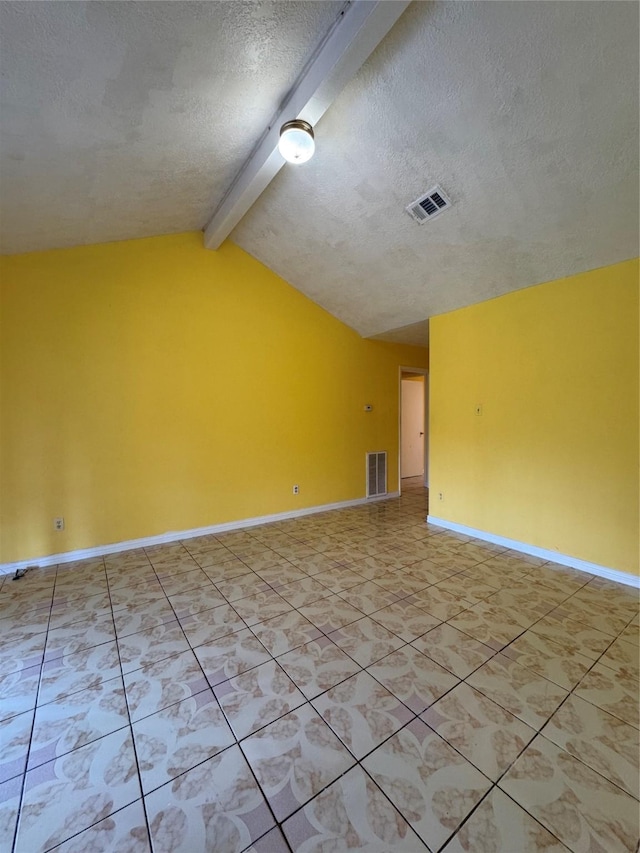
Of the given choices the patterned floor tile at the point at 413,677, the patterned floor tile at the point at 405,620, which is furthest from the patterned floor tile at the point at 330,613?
the patterned floor tile at the point at 413,677

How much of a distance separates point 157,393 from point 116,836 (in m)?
3.14

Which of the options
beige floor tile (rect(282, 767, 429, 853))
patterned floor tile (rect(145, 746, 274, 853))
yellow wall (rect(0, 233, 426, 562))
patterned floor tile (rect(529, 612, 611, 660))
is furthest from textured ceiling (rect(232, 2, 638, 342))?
patterned floor tile (rect(145, 746, 274, 853))

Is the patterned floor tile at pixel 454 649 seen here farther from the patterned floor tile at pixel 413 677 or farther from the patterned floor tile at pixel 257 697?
the patterned floor tile at pixel 257 697

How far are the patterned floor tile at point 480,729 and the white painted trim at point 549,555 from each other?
6.59 feet

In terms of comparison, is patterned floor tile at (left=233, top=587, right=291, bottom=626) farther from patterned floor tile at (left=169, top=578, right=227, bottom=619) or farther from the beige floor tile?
the beige floor tile

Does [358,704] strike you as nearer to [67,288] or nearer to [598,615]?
[598,615]

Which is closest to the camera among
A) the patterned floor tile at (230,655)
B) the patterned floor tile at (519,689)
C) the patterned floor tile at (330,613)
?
the patterned floor tile at (519,689)

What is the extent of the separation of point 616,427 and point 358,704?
2828 millimetres

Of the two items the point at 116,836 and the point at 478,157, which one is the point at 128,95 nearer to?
the point at 478,157

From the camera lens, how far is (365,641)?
196cm

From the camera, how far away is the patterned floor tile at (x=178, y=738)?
4.10 ft

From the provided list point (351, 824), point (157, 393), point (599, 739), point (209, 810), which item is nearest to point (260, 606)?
point (209, 810)

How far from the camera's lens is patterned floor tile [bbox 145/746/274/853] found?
1.03 metres

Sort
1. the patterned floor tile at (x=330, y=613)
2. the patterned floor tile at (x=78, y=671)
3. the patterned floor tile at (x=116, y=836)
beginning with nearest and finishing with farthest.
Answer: the patterned floor tile at (x=116, y=836) → the patterned floor tile at (x=78, y=671) → the patterned floor tile at (x=330, y=613)
